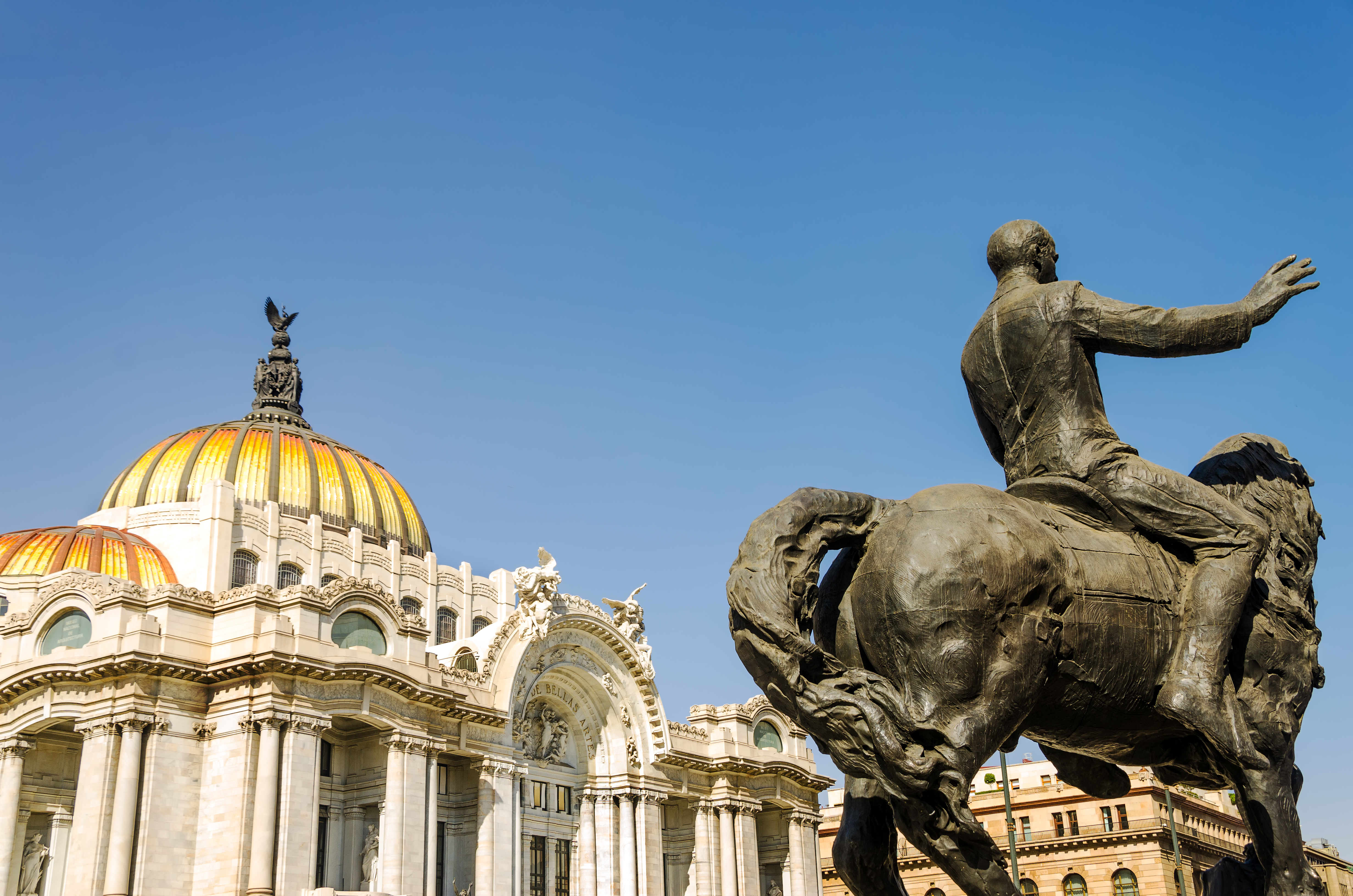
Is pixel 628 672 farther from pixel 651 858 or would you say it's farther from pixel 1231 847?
pixel 1231 847

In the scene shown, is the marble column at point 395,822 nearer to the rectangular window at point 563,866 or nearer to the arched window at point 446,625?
the rectangular window at point 563,866

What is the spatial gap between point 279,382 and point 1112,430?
60.4 meters

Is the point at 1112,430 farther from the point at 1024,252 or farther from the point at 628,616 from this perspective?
the point at 628,616

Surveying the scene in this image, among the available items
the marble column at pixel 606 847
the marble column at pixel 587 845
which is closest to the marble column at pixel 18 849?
the marble column at pixel 587 845

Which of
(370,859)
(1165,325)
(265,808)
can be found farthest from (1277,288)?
(370,859)

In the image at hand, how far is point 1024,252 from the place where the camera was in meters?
6.27

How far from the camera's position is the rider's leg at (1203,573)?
5.44 m

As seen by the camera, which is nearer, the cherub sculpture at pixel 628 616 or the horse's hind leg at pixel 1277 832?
the horse's hind leg at pixel 1277 832

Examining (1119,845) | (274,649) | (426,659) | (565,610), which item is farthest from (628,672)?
(1119,845)

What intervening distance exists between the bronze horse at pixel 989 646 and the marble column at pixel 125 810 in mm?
29377

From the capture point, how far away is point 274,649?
107 ft

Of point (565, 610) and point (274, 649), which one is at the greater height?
point (565, 610)

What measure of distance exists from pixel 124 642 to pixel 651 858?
1931 centimetres

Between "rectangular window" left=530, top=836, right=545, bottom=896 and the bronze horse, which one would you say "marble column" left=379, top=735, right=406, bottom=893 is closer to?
"rectangular window" left=530, top=836, right=545, bottom=896
